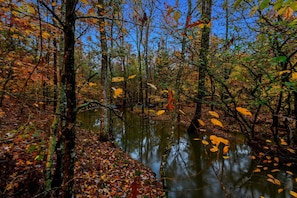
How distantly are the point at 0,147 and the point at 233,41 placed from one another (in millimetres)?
5689

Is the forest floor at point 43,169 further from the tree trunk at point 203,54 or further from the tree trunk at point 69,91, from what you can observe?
the tree trunk at point 203,54

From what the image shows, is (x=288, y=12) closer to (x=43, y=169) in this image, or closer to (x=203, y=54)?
(x=203, y=54)

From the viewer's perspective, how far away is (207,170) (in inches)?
244

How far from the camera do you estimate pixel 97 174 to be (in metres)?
4.54

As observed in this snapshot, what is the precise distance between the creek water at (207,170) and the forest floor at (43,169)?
2.67 ft

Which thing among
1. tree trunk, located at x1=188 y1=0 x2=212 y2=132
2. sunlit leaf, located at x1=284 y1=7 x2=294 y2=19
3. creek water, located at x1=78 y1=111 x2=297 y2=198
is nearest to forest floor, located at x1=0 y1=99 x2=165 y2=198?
creek water, located at x1=78 y1=111 x2=297 y2=198

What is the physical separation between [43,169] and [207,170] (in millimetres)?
5075

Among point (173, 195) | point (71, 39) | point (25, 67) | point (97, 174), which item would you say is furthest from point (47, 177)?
point (173, 195)

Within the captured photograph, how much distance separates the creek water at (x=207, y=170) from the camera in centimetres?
487

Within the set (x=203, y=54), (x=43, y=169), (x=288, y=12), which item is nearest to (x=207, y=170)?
(x=203, y=54)

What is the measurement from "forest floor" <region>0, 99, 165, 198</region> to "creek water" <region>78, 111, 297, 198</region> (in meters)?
0.81

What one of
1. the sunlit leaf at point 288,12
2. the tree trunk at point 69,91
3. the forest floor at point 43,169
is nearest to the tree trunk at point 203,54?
the sunlit leaf at point 288,12

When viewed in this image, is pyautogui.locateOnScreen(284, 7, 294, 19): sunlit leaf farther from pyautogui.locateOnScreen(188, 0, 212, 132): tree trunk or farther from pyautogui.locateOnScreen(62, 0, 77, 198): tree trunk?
pyautogui.locateOnScreen(62, 0, 77, 198): tree trunk

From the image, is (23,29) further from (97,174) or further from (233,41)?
(233,41)
